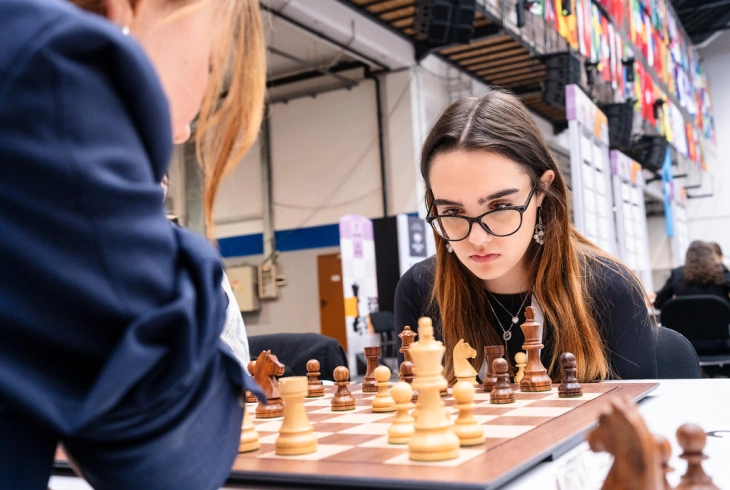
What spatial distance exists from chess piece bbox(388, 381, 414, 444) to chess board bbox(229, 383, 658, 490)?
2 centimetres

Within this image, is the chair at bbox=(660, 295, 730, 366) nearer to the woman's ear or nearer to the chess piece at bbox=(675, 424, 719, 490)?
the woman's ear

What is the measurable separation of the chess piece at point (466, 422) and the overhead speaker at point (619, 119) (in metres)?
9.20

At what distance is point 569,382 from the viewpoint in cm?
138

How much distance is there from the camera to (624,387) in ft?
4.93

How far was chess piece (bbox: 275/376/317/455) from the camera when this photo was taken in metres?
0.98

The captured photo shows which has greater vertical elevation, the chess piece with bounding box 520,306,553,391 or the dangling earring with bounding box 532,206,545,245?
the dangling earring with bounding box 532,206,545,245

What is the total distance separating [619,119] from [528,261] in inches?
322

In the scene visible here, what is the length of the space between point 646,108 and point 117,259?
36.4 feet

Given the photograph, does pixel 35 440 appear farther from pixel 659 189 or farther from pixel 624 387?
pixel 659 189

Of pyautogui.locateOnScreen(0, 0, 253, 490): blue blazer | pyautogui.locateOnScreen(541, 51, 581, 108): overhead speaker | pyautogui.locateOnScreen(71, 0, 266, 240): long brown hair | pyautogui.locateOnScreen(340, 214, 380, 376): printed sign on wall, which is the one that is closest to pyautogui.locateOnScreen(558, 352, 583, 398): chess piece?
pyautogui.locateOnScreen(71, 0, 266, 240): long brown hair

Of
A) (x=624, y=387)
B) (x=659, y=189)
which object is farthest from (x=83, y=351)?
(x=659, y=189)

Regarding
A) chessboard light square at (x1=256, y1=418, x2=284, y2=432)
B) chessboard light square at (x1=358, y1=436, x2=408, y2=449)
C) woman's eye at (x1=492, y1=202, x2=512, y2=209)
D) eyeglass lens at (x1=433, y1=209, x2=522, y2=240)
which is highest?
woman's eye at (x1=492, y1=202, x2=512, y2=209)

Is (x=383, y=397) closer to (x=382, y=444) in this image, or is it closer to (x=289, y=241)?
(x=382, y=444)

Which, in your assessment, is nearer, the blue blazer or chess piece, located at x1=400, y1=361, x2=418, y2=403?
the blue blazer
